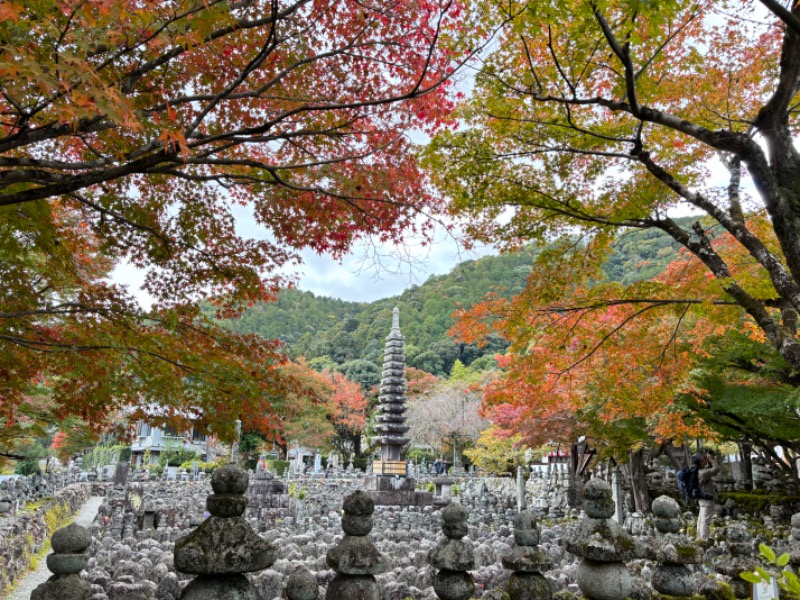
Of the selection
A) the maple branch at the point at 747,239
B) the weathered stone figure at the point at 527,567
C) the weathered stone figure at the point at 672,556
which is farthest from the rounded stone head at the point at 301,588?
the maple branch at the point at 747,239

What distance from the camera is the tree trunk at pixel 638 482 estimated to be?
54.3 ft

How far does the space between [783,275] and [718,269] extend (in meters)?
0.93

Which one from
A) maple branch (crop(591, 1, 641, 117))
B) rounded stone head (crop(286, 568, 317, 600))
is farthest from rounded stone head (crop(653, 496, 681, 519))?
maple branch (crop(591, 1, 641, 117))

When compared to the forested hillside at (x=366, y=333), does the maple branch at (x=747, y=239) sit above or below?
below

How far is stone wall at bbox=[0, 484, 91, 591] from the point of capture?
8195mm

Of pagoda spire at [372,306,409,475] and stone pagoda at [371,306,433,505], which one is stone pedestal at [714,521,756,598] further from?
pagoda spire at [372,306,409,475]

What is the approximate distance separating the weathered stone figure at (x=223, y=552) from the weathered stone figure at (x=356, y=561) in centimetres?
59

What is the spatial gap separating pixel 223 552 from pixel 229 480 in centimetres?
34

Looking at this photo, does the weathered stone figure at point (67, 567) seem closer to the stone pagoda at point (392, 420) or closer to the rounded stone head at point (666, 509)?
the rounded stone head at point (666, 509)

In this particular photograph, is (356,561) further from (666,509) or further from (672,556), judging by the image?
(666,509)

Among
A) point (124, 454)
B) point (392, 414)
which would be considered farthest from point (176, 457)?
point (392, 414)

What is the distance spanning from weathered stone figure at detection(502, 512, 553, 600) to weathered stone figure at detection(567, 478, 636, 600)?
0.23 m

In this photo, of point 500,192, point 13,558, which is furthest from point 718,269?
point 13,558

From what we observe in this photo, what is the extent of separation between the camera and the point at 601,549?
10.3 ft
